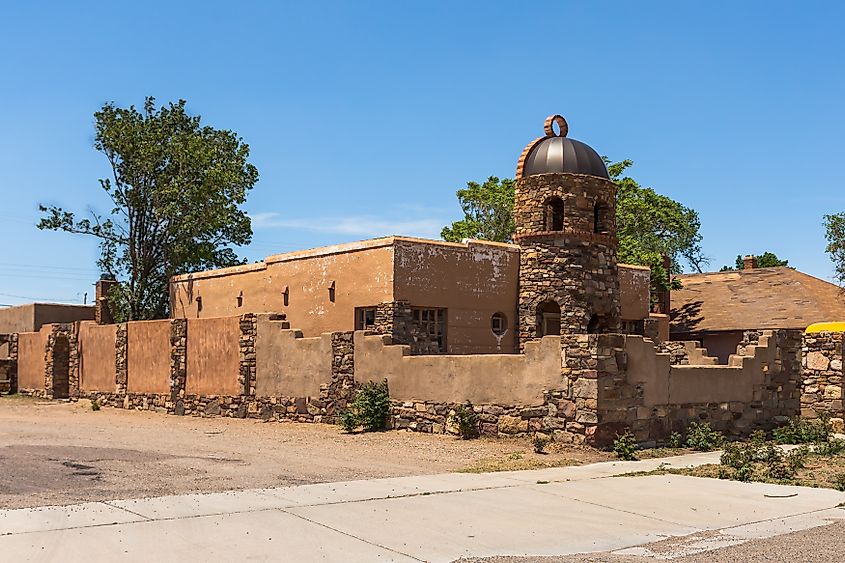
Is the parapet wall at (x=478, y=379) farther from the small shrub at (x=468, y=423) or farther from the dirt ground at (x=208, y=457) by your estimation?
the dirt ground at (x=208, y=457)

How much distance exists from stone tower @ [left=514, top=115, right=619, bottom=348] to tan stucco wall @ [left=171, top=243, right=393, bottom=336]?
5.03 m

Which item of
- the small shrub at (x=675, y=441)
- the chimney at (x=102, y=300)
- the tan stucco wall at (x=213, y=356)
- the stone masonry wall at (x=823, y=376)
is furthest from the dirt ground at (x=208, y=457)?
the chimney at (x=102, y=300)

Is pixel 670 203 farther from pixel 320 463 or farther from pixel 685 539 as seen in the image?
pixel 685 539

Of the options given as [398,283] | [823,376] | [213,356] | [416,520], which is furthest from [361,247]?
[416,520]

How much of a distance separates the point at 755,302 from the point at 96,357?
25.9 metres

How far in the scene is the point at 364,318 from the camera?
26.7 metres

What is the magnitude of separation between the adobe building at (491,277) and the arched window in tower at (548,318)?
0.10 feet

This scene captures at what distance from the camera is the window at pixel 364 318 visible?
26.4 meters

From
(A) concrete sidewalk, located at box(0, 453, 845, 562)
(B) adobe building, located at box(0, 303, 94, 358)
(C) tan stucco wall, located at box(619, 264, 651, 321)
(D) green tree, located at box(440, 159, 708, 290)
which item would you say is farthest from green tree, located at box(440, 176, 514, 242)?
(A) concrete sidewalk, located at box(0, 453, 845, 562)

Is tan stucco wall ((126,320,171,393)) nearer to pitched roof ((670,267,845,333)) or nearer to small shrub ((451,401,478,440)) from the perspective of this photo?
small shrub ((451,401,478,440))

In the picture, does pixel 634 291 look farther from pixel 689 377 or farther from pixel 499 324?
pixel 689 377

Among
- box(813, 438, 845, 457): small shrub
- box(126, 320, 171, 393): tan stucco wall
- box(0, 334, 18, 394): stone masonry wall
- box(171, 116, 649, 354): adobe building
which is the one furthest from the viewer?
box(0, 334, 18, 394): stone masonry wall

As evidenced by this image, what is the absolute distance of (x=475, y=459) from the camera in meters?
16.7

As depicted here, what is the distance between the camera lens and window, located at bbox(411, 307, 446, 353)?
85.0 feet
